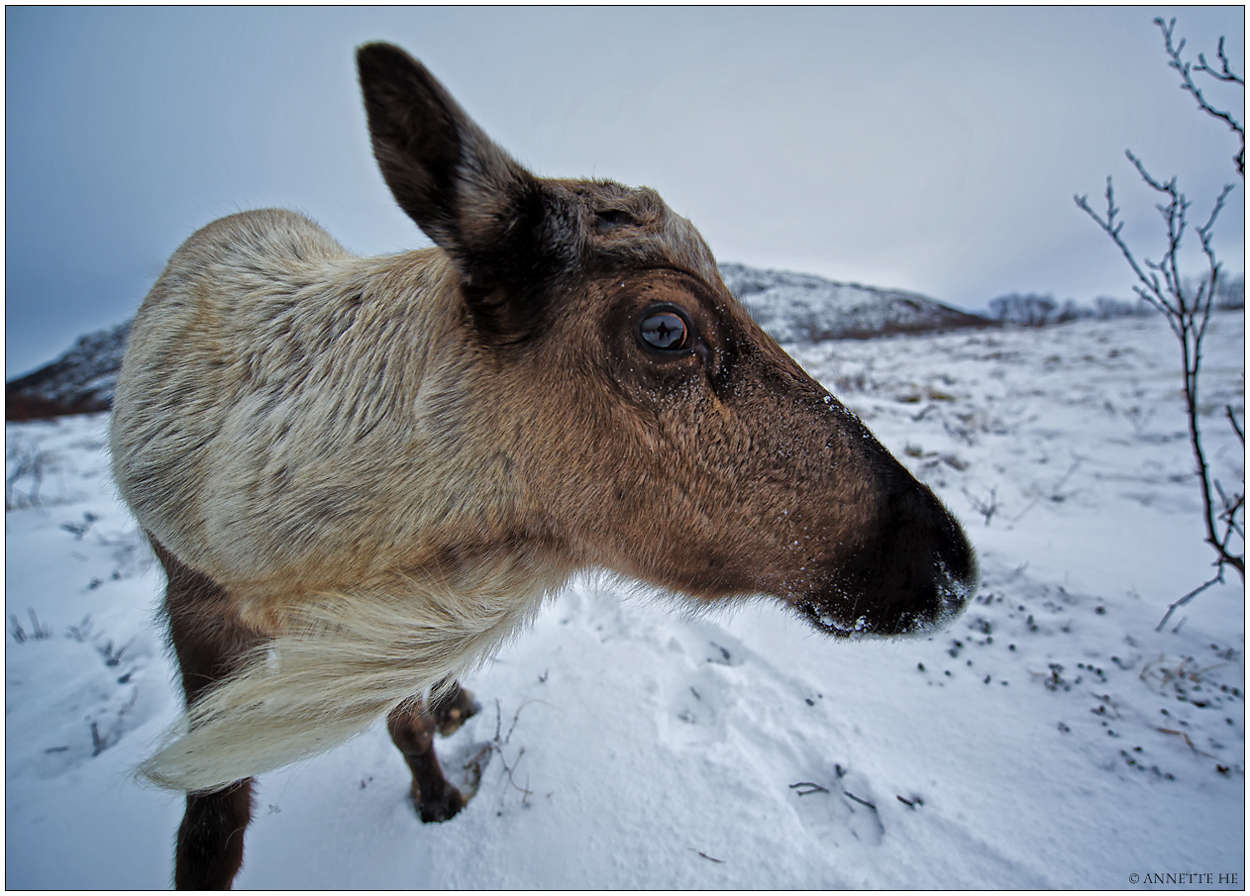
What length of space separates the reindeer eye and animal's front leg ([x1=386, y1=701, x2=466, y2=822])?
2.22 metres

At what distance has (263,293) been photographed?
6.26 ft

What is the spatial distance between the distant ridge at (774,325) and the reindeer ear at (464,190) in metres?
0.74

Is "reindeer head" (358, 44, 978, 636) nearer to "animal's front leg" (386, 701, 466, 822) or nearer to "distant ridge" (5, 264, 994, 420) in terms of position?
"distant ridge" (5, 264, 994, 420)

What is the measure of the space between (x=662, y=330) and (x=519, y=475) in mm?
635

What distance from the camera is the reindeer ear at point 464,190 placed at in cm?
123

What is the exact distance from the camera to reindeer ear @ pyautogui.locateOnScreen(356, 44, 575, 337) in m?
1.23

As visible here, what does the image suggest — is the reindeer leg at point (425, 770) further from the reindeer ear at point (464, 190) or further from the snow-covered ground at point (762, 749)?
the reindeer ear at point (464, 190)

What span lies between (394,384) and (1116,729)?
12.2 ft

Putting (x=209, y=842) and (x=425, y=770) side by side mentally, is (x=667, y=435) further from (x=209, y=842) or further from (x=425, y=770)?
(x=209, y=842)

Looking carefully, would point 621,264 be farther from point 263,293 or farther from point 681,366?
point 263,293

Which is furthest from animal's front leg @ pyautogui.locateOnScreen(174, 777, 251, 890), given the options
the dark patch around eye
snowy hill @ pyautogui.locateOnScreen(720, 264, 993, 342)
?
snowy hill @ pyautogui.locateOnScreen(720, 264, 993, 342)

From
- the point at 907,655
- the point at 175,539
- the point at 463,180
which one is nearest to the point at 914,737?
the point at 907,655

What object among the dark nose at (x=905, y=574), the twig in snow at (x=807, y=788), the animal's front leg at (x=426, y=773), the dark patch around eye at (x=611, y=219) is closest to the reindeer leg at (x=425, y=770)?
the animal's front leg at (x=426, y=773)

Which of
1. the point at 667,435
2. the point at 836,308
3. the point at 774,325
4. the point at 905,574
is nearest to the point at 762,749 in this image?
the point at 905,574
